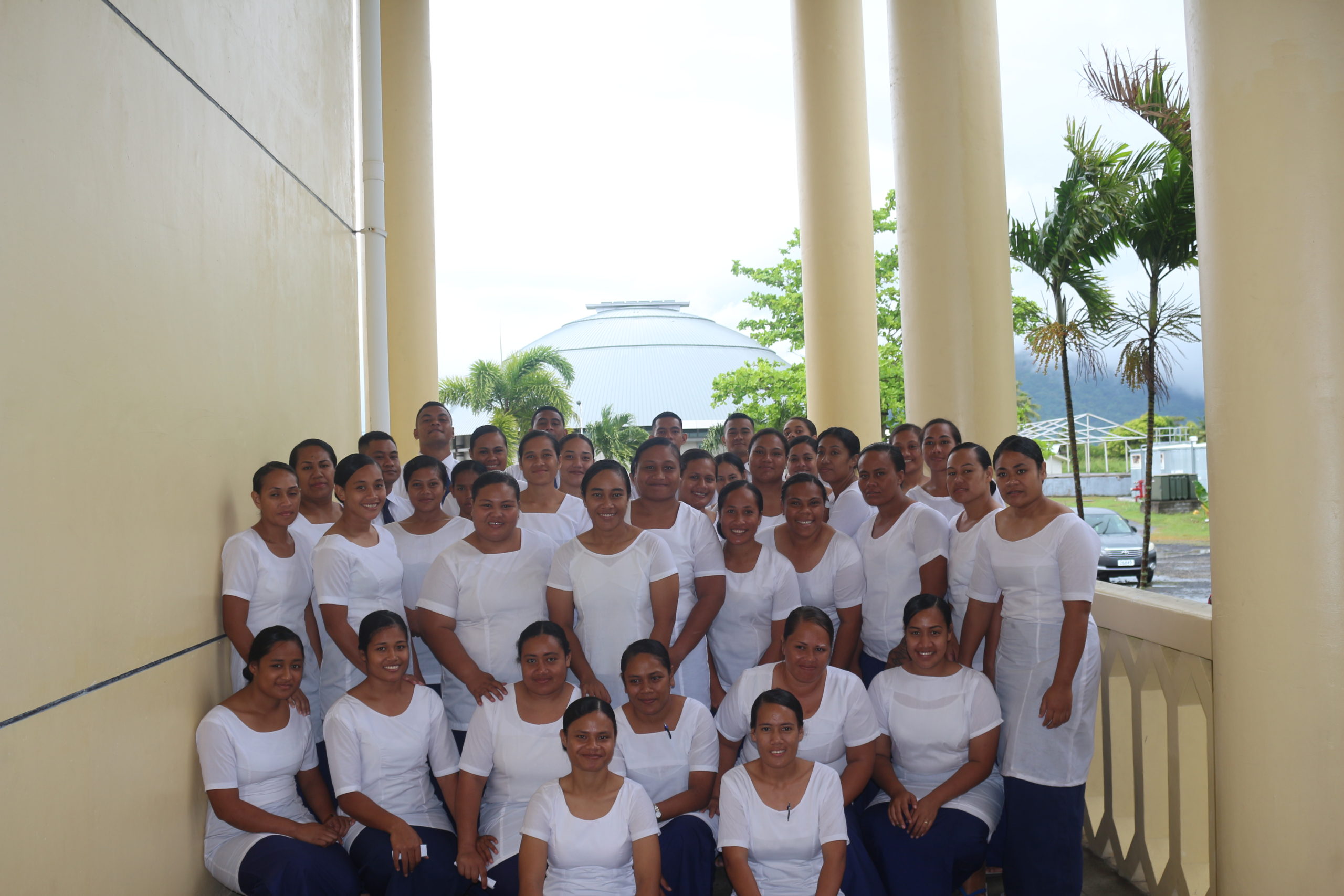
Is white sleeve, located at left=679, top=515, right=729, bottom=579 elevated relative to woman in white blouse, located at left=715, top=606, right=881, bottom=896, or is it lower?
elevated

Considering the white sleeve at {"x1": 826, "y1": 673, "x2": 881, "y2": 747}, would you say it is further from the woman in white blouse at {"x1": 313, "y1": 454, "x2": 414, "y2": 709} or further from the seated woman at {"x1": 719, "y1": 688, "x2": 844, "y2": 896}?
the woman in white blouse at {"x1": 313, "y1": 454, "x2": 414, "y2": 709}

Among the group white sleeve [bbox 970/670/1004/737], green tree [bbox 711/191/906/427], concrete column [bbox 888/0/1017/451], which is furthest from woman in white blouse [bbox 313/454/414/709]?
green tree [bbox 711/191/906/427]

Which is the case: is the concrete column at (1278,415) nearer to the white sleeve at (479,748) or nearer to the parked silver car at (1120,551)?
the white sleeve at (479,748)

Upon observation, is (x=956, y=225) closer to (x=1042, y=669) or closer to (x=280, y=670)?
(x=1042, y=669)

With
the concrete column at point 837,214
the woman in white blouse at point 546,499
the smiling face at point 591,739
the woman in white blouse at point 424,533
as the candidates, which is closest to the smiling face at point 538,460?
the woman in white blouse at point 546,499

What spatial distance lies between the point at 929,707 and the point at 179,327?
376 cm

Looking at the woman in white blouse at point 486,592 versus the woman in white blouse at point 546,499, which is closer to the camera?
the woman in white blouse at point 486,592

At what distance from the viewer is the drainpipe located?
906 centimetres

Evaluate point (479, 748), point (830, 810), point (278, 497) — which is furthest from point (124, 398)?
point (830, 810)

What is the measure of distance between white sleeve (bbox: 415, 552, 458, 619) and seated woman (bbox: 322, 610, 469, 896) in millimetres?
224

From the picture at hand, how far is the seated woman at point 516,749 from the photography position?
173 inches

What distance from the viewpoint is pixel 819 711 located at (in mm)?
4578

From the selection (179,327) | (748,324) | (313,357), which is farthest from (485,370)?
(179,327)

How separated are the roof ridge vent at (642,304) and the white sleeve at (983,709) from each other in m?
73.0
